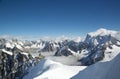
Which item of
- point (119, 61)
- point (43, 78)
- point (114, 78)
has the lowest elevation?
point (43, 78)

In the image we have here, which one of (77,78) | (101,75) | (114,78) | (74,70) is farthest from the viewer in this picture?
(74,70)

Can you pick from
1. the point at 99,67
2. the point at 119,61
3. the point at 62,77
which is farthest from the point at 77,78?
the point at 119,61

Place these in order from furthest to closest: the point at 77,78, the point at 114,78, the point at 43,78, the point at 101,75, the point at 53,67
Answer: the point at 53,67 → the point at 43,78 → the point at 77,78 → the point at 101,75 → the point at 114,78

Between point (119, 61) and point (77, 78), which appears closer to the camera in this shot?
point (119, 61)

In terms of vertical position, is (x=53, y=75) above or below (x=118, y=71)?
below

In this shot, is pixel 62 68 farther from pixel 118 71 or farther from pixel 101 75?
pixel 118 71

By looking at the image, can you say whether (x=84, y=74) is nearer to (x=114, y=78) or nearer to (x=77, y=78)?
(x=77, y=78)

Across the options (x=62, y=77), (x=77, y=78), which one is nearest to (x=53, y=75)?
(x=62, y=77)
